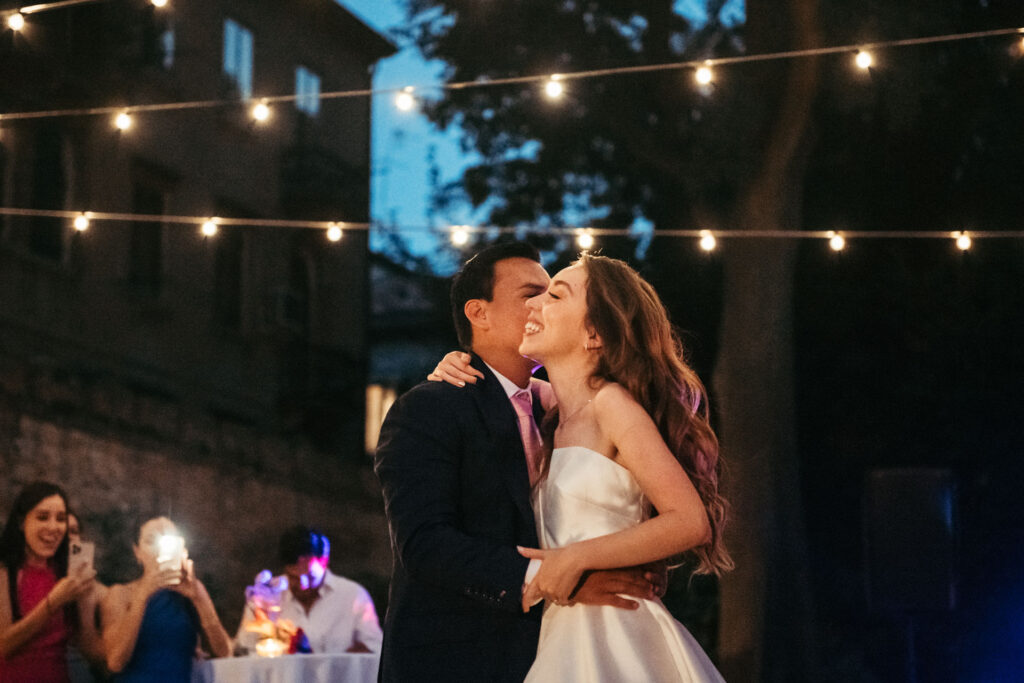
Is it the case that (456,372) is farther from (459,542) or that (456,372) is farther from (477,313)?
(459,542)

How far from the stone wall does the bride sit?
679cm

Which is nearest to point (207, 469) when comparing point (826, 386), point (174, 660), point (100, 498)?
point (100, 498)

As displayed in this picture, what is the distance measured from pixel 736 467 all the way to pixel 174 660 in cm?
413

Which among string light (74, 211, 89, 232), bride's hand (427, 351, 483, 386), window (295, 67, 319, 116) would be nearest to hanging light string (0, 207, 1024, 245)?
string light (74, 211, 89, 232)

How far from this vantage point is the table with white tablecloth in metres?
4.21

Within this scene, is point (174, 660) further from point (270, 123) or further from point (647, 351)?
point (270, 123)

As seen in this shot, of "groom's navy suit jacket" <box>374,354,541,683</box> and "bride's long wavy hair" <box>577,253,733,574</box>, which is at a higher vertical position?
"bride's long wavy hair" <box>577,253,733,574</box>

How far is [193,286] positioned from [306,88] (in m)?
3.12

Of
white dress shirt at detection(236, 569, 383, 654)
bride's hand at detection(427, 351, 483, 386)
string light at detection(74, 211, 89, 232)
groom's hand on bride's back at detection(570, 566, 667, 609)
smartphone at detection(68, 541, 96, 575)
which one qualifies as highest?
string light at detection(74, 211, 89, 232)

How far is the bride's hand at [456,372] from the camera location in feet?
7.95

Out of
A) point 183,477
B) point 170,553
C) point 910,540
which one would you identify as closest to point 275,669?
point 170,553

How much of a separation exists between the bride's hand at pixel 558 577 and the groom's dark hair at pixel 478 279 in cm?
74

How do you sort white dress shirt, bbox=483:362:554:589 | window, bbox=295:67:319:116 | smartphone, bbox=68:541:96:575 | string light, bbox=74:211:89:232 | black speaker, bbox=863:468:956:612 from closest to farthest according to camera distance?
1. white dress shirt, bbox=483:362:554:589
2. smartphone, bbox=68:541:96:575
3. string light, bbox=74:211:89:232
4. black speaker, bbox=863:468:956:612
5. window, bbox=295:67:319:116

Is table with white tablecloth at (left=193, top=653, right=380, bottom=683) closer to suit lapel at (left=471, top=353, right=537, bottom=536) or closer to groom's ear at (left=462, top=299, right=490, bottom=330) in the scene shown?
groom's ear at (left=462, top=299, right=490, bottom=330)
